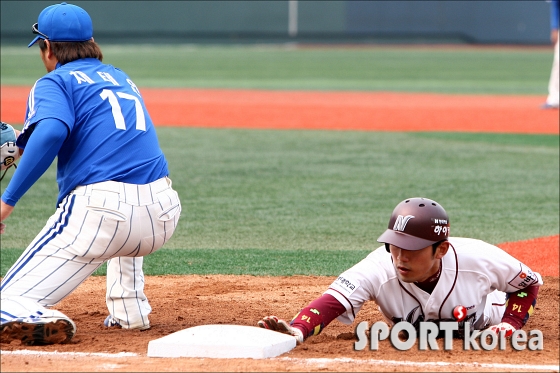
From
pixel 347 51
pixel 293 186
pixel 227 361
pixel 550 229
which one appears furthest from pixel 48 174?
pixel 347 51

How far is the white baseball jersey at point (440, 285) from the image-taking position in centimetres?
399

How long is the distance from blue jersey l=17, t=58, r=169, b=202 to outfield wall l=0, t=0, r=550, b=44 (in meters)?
35.9

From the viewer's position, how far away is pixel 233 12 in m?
40.4

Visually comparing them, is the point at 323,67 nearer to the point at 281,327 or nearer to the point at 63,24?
the point at 63,24

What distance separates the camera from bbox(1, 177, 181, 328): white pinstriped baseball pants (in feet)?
12.7

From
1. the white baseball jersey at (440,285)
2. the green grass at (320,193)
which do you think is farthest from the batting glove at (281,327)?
the green grass at (320,193)

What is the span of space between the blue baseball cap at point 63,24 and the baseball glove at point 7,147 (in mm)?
586

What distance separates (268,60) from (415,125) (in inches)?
771

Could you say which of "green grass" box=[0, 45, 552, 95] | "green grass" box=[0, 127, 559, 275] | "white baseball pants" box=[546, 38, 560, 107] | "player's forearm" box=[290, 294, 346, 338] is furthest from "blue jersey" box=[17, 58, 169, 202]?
"green grass" box=[0, 45, 552, 95]

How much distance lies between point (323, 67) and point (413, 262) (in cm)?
2726

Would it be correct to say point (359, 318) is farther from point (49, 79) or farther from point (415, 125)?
point (415, 125)

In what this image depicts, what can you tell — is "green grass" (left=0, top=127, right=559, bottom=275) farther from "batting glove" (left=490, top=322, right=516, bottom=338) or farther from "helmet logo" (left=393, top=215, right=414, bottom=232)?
"helmet logo" (left=393, top=215, right=414, bottom=232)

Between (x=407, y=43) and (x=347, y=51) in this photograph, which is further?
(x=407, y=43)

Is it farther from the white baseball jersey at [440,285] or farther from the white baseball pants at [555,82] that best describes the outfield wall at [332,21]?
the white baseball jersey at [440,285]
